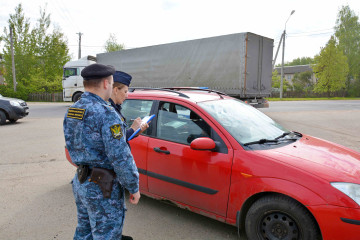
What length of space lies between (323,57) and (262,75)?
127ft

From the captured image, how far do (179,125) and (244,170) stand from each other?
0.96m

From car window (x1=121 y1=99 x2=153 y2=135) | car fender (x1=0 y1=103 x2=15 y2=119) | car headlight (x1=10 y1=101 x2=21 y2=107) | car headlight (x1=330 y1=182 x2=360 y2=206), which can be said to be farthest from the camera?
car headlight (x1=10 y1=101 x2=21 y2=107)

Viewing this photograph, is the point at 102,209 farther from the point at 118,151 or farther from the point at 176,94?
the point at 176,94

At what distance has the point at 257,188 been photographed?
86.7 inches

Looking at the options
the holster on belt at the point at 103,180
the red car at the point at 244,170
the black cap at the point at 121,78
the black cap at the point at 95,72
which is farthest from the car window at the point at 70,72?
the holster on belt at the point at 103,180

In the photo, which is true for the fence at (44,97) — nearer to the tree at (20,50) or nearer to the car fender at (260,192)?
the tree at (20,50)

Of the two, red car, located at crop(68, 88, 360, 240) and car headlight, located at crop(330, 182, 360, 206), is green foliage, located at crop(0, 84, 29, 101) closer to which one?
red car, located at crop(68, 88, 360, 240)

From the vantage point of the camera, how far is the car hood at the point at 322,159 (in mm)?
2068

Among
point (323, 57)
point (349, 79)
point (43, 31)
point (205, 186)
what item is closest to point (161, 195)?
point (205, 186)

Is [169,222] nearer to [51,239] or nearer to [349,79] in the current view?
[51,239]

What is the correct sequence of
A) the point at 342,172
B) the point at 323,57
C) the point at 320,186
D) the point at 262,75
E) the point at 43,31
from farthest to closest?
the point at 323,57 < the point at 43,31 < the point at 262,75 < the point at 342,172 < the point at 320,186

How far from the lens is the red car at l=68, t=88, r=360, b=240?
6.47ft

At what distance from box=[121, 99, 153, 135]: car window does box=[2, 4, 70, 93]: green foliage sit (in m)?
29.5

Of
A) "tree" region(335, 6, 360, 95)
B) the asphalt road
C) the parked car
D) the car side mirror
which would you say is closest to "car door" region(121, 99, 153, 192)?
the asphalt road
